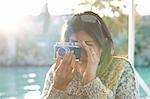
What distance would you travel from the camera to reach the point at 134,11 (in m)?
1.85

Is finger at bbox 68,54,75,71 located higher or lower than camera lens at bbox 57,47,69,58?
lower

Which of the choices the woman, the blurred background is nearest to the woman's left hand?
the woman

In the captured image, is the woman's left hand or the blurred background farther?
the blurred background

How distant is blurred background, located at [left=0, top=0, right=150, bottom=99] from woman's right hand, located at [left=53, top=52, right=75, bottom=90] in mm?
801

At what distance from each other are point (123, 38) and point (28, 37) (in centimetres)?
63

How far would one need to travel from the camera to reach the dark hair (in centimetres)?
104

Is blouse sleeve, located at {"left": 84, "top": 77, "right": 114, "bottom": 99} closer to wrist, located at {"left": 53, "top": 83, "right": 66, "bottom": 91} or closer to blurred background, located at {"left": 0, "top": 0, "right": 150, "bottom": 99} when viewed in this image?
wrist, located at {"left": 53, "top": 83, "right": 66, "bottom": 91}

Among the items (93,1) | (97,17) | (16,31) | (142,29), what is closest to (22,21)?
(16,31)

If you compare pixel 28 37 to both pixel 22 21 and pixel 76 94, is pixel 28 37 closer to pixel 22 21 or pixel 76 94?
pixel 22 21

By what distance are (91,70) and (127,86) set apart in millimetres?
159

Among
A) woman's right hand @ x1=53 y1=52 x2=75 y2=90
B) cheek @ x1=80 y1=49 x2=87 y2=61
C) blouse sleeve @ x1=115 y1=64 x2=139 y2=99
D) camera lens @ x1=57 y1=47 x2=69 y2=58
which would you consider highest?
camera lens @ x1=57 y1=47 x2=69 y2=58

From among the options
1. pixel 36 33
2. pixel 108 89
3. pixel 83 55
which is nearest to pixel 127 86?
pixel 108 89

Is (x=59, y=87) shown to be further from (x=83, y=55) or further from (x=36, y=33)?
(x=36, y=33)

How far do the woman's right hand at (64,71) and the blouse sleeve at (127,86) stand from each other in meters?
0.17
